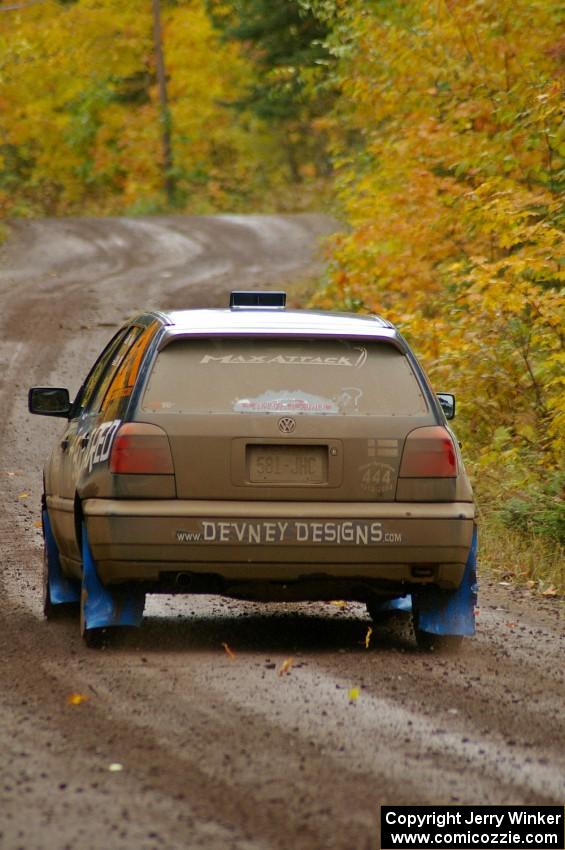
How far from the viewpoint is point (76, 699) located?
6.43 m

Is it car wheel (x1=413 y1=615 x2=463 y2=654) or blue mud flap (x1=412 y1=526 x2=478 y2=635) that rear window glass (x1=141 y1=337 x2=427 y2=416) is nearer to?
blue mud flap (x1=412 y1=526 x2=478 y2=635)

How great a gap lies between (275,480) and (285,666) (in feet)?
2.91

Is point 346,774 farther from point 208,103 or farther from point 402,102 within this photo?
point 208,103

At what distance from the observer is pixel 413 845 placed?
181 inches

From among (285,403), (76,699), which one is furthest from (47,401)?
(76,699)

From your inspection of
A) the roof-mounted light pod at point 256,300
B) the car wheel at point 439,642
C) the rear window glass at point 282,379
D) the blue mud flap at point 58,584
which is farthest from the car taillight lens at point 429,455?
the blue mud flap at point 58,584

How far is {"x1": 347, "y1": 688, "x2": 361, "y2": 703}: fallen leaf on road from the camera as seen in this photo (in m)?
6.50

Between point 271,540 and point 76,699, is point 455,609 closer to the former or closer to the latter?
point 271,540

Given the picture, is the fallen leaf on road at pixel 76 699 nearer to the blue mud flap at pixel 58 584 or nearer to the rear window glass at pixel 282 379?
the rear window glass at pixel 282 379

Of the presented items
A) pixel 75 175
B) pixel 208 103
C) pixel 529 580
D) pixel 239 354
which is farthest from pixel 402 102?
pixel 75 175

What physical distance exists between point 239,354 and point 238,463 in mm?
589

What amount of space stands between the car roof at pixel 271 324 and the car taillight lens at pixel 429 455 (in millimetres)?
550

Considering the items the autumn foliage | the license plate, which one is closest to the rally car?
the license plate

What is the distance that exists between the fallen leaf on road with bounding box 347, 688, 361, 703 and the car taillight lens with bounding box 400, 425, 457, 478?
122 centimetres
